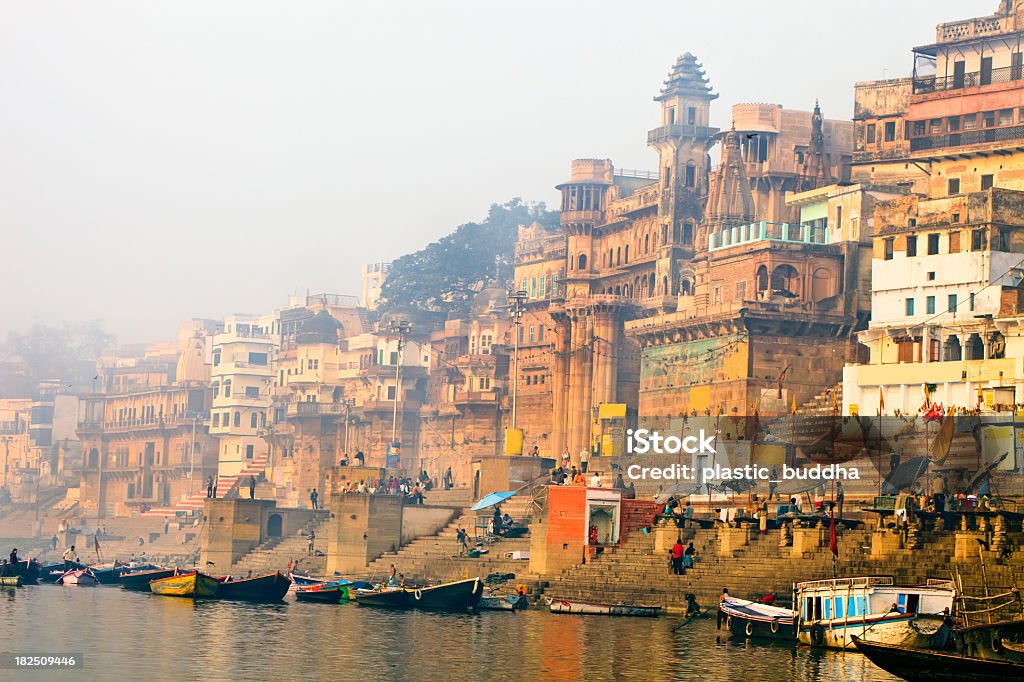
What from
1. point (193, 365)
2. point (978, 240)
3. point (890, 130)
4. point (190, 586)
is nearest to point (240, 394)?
point (193, 365)

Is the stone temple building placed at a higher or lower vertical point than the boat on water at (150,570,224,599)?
higher

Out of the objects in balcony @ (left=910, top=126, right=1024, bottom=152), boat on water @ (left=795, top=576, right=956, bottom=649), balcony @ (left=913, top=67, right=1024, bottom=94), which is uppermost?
balcony @ (left=913, top=67, right=1024, bottom=94)

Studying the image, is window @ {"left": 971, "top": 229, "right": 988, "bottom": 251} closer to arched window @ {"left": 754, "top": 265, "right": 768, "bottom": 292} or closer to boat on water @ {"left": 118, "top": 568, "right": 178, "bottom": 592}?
arched window @ {"left": 754, "top": 265, "right": 768, "bottom": 292}

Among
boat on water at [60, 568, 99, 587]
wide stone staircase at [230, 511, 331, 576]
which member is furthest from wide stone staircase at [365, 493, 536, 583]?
boat on water at [60, 568, 99, 587]

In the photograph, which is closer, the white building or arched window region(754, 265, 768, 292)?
arched window region(754, 265, 768, 292)

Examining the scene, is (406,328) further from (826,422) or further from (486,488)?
(826,422)

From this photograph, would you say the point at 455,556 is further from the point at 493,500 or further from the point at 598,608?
the point at 598,608

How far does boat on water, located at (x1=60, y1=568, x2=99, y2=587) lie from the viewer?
74.1m

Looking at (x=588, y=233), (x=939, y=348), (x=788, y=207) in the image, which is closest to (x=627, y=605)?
(x=939, y=348)

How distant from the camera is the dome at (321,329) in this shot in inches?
4675

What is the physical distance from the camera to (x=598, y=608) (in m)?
51.4

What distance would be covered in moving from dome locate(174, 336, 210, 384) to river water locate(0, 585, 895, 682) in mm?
75503

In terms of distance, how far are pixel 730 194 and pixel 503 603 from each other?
28988 mm

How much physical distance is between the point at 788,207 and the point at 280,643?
42.0 meters
